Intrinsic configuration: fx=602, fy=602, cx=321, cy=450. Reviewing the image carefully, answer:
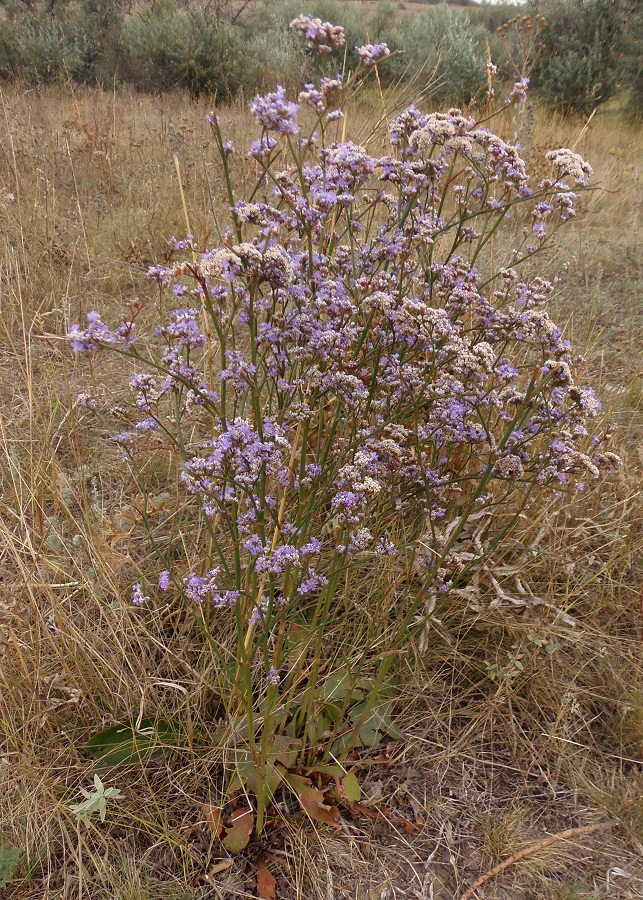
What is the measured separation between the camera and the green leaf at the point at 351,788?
6.00 ft

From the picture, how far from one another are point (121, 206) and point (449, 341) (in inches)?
189

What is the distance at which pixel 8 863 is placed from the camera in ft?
5.27

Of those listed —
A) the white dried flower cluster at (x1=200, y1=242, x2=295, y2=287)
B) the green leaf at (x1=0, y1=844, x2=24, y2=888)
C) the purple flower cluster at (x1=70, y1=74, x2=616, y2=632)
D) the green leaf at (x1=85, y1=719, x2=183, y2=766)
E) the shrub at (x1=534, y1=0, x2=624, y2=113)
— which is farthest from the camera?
the shrub at (x1=534, y1=0, x2=624, y2=113)

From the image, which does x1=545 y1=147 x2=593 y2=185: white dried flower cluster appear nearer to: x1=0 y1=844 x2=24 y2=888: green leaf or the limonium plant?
the limonium plant

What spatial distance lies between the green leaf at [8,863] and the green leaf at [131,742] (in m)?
0.31

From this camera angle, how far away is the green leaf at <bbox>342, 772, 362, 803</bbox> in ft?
6.00

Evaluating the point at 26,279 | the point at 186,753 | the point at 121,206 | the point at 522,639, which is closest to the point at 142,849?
the point at 186,753

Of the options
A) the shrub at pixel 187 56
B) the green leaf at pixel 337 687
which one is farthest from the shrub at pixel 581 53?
the green leaf at pixel 337 687

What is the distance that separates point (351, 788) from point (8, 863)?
3.15 feet

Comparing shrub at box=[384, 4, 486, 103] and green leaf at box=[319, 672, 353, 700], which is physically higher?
shrub at box=[384, 4, 486, 103]

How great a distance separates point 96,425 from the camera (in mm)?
3322

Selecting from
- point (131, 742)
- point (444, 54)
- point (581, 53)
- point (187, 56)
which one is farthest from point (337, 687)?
point (581, 53)

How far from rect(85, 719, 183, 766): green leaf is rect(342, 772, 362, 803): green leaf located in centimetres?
54

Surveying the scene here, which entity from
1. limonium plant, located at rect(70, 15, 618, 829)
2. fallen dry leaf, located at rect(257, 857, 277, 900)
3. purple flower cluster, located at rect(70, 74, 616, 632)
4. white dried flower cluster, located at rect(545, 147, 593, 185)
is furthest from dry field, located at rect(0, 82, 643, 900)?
white dried flower cluster, located at rect(545, 147, 593, 185)
